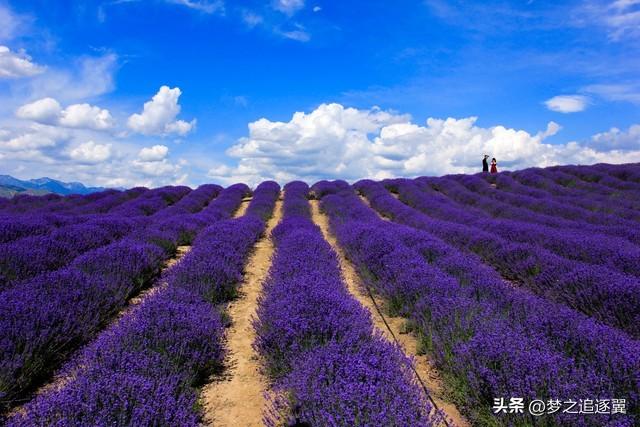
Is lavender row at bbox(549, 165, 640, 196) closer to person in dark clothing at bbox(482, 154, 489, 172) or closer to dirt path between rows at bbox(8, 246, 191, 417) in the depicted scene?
person in dark clothing at bbox(482, 154, 489, 172)

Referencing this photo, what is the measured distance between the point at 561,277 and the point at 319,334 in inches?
124

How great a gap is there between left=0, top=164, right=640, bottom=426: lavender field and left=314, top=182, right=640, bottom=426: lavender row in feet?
0.05

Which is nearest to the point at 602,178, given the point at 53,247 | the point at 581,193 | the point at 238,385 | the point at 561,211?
the point at 581,193

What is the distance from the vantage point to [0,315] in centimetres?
326

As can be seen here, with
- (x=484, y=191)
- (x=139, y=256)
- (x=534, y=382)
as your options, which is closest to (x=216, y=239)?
(x=139, y=256)

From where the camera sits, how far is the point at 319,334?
322 cm

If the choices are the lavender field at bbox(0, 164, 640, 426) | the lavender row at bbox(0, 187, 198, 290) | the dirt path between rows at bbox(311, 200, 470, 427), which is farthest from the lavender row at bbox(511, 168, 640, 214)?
the lavender row at bbox(0, 187, 198, 290)

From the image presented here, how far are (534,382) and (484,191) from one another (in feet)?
47.0

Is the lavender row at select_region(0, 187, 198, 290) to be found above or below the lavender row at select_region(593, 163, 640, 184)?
below

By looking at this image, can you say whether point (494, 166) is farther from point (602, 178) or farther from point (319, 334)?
point (319, 334)

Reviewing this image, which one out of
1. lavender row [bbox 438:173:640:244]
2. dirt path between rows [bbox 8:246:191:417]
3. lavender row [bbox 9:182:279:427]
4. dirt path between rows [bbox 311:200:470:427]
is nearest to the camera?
lavender row [bbox 9:182:279:427]

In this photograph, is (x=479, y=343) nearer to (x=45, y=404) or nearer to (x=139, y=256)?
(x=45, y=404)

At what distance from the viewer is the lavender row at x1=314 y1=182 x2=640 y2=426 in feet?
7.85

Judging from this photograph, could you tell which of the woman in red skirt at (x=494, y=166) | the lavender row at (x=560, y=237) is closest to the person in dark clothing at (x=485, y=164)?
the woman in red skirt at (x=494, y=166)
